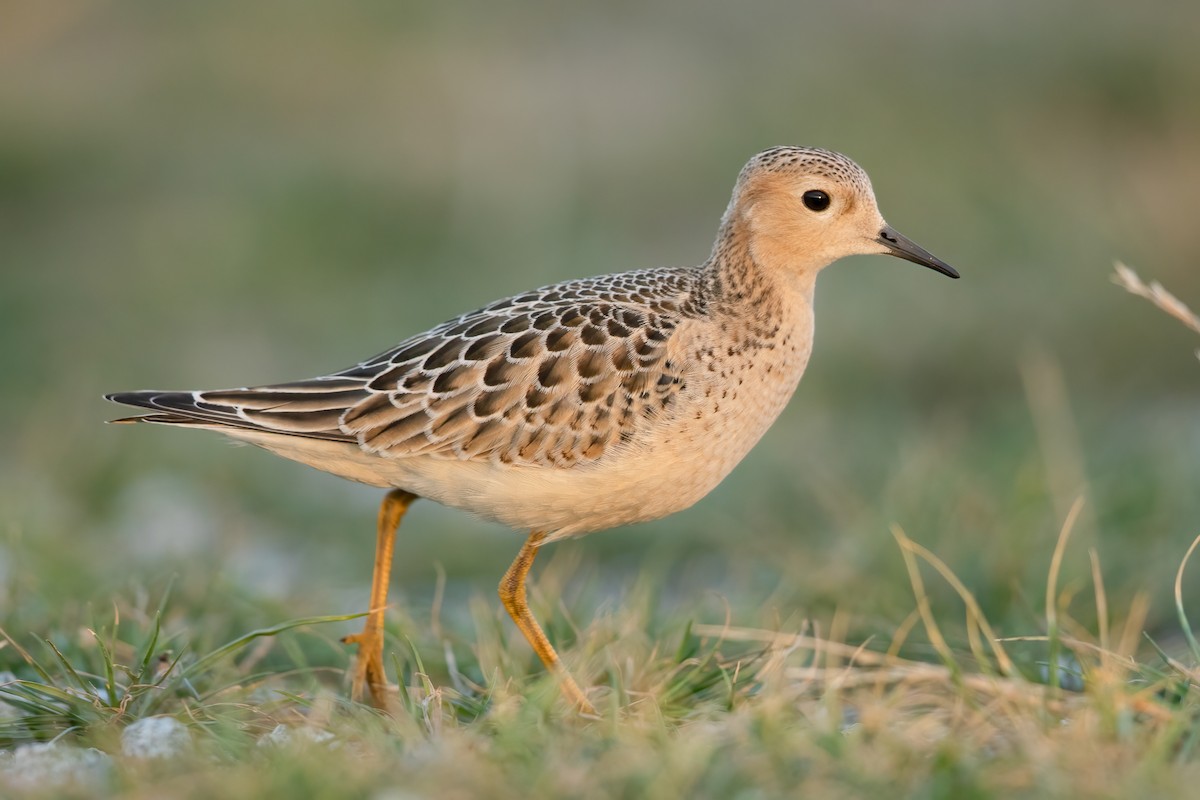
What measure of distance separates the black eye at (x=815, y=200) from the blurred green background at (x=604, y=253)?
1681 millimetres

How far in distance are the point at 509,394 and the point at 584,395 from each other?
280 mm

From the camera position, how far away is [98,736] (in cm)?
414

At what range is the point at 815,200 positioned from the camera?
5496 mm

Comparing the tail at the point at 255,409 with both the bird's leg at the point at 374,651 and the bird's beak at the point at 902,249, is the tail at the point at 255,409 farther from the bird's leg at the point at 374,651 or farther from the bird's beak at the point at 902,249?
the bird's beak at the point at 902,249

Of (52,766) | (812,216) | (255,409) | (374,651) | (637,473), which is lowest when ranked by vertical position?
(374,651)

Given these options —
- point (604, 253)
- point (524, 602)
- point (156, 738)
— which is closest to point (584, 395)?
point (524, 602)

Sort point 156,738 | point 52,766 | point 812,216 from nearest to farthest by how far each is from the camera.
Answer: point 52,766 < point 156,738 < point 812,216

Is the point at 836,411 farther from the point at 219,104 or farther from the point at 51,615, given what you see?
the point at 219,104

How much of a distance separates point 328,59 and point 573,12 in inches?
170

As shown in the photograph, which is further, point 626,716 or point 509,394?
point 509,394

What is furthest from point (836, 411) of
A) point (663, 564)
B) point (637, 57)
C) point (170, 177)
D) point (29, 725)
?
point (637, 57)

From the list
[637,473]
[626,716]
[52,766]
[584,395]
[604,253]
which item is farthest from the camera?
[604,253]

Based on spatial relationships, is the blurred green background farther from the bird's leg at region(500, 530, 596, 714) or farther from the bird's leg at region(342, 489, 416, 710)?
the bird's leg at region(500, 530, 596, 714)

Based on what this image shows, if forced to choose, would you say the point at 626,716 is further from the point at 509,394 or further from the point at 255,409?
the point at 255,409
